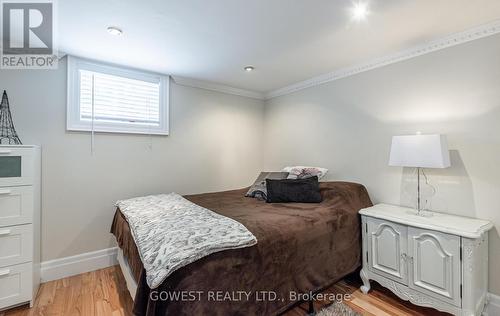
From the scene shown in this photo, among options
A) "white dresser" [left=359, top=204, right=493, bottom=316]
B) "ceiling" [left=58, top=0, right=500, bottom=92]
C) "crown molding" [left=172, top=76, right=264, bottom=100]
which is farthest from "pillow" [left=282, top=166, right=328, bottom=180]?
"crown molding" [left=172, top=76, right=264, bottom=100]

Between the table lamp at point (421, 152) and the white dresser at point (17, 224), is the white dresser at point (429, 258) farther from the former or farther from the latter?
the white dresser at point (17, 224)

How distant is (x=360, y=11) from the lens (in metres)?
1.69

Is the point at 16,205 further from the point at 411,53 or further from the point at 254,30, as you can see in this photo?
the point at 411,53

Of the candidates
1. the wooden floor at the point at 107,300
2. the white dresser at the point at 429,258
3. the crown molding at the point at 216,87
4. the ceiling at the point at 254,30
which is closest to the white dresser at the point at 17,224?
the wooden floor at the point at 107,300

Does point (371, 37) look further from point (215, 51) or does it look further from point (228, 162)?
point (228, 162)

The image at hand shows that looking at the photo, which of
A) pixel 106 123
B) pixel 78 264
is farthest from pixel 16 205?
pixel 106 123

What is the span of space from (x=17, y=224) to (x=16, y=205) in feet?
0.48

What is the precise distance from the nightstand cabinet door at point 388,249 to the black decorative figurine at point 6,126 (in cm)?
325

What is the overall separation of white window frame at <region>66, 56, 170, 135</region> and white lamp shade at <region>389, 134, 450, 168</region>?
248 cm

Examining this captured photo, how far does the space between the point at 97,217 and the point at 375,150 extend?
3.04 m

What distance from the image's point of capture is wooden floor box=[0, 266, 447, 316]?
1.86m

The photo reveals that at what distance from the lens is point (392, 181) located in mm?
2398

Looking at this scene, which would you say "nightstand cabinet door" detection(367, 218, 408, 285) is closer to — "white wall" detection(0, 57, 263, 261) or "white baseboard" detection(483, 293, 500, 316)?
"white baseboard" detection(483, 293, 500, 316)

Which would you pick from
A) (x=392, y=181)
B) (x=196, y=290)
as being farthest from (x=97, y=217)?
(x=392, y=181)
